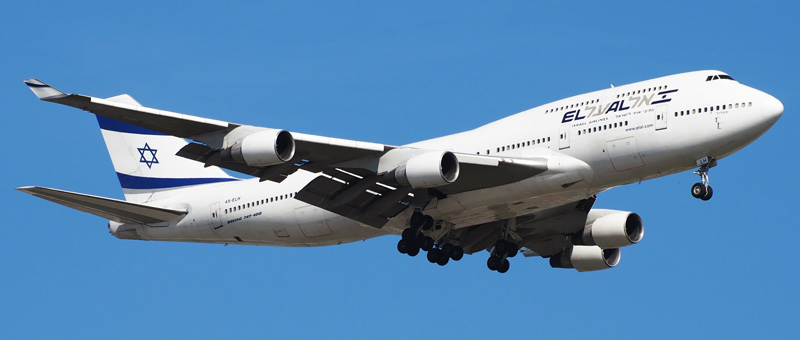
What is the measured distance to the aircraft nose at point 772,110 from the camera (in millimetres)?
34500

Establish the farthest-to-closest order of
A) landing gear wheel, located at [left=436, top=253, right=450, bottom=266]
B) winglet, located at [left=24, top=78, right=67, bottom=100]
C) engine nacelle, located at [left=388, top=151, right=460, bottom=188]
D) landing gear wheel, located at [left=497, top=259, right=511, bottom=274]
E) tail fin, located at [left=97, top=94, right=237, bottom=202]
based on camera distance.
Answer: tail fin, located at [left=97, top=94, right=237, bottom=202], landing gear wheel, located at [left=497, top=259, right=511, bottom=274], landing gear wheel, located at [left=436, top=253, right=450, bottom=266], engine nacelle, located at [left=388, top=151, right=460, bottom=188], winglet, located at [left=24, top=78, right=67, bottom=100]

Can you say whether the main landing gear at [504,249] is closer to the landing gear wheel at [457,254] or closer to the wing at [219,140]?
the landing gear wheel at [457,254]

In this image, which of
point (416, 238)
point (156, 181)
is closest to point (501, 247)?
point (416, 238)

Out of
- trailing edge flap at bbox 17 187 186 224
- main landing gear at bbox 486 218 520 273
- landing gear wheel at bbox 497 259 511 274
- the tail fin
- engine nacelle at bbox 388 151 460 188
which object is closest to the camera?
engine nacelle at bbox 388 151 460 188

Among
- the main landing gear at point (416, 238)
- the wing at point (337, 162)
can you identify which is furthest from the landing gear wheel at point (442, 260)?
the wing at point (337, 162)

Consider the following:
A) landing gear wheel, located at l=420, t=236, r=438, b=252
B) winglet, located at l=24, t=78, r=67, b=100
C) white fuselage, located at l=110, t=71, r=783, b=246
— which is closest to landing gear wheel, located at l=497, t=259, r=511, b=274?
white fuselage, located at l=110, t=71, r=783, b=246

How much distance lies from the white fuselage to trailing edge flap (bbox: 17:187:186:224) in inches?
209

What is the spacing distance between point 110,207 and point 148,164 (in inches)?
246

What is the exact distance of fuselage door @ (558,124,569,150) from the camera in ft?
119

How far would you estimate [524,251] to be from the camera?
4578 centimetres

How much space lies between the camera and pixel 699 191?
35344 mm

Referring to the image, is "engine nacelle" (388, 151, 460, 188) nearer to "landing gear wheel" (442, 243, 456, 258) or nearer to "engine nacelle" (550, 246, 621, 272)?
"landing gear wheel" (442, 243, 456, 258)

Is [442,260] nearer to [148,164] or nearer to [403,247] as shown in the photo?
[403,247]

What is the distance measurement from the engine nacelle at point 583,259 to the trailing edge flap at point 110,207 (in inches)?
541
